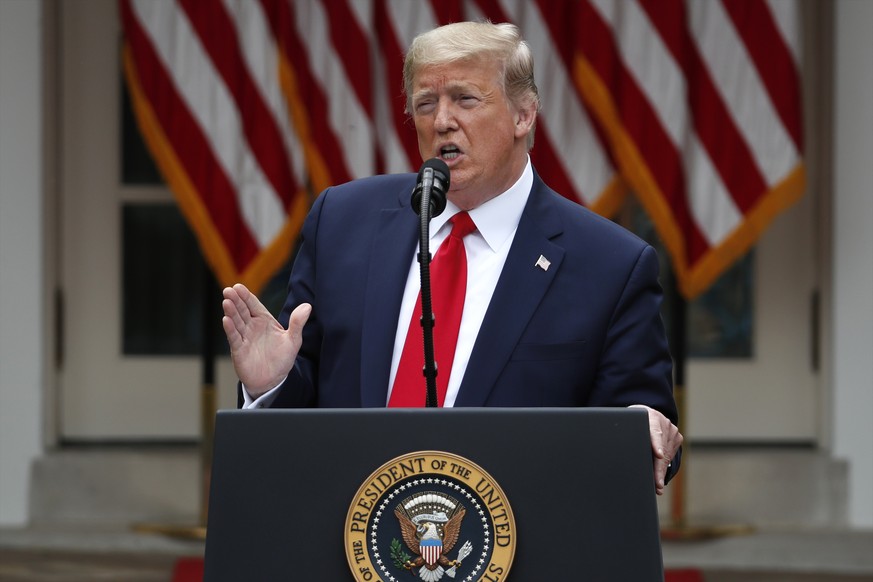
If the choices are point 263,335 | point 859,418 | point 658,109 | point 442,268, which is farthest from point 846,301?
point 263,335

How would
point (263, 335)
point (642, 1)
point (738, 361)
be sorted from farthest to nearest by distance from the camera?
point (738, 361) → point (642, 1) → point (263, 335)

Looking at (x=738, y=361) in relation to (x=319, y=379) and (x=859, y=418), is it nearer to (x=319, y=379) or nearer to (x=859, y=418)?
(x=859, y=418)

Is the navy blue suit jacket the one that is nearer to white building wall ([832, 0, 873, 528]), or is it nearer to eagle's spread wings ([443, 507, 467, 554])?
eagle's spread wings ([443, 507, 467, 554])

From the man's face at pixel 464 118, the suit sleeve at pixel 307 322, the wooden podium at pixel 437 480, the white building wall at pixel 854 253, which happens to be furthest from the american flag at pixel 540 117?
the wooden podium at pixel 437 480

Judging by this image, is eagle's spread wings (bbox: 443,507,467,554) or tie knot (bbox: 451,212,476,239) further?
tie knot (bbox: 451,212,476,239)

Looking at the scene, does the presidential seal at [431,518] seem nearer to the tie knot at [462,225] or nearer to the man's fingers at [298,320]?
the man's fingers at [298,320]

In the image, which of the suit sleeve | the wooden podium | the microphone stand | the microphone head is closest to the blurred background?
the suit sleeve

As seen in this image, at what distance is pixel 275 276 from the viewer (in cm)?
545

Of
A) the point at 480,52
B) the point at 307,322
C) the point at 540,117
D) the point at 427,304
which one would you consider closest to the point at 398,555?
the point at 427,304

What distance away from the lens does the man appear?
2.02 metres

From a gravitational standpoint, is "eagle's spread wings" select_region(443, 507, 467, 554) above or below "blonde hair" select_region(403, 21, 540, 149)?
below

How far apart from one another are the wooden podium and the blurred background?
3.36 metres

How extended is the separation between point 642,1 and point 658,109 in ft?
1.31

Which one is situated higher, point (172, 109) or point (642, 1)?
point (642, 1)
